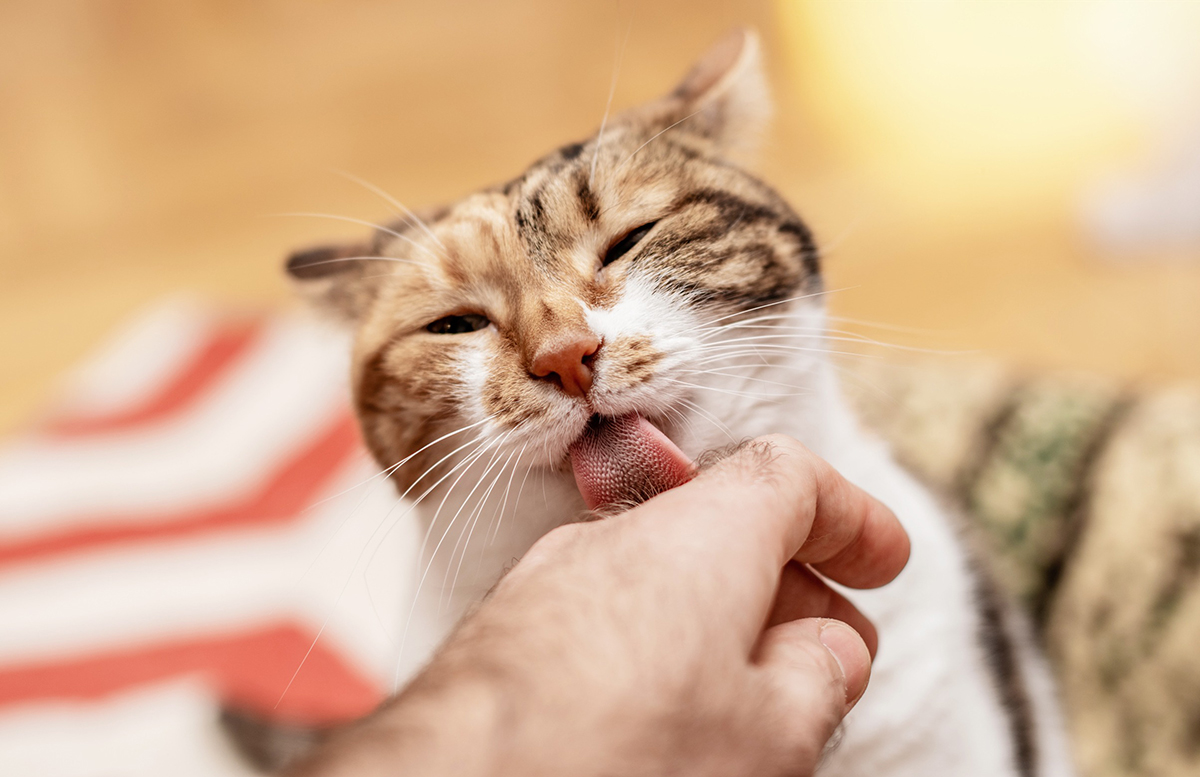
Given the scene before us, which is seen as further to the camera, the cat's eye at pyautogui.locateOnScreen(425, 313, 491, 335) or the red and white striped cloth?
the red and white striped cloth

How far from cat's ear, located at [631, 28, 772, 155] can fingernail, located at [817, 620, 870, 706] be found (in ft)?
2.29

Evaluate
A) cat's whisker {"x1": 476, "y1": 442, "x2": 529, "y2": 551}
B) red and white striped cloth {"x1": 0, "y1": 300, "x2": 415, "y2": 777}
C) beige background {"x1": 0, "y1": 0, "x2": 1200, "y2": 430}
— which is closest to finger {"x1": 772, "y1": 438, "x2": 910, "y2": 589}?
cat's whisker {"x1": 476, "y1": 442, "x2": 529, "y2": 551}

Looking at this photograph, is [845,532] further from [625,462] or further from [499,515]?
[499,515]

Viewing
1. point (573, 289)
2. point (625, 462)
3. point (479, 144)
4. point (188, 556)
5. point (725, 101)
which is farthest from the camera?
point (479, 144)

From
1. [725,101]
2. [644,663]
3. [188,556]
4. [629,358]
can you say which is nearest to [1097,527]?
[725,101]

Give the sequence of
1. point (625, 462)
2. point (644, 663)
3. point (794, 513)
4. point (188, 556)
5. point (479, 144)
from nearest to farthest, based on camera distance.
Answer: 1. point (644, 663)
2. point (794, 513)
3. point (625, 462)
4. point (188, 556)
5. point (479, 144)

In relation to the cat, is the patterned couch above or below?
below

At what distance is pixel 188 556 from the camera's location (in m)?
2.24

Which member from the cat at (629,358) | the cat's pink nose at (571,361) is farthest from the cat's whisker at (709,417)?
the cat's pink nose at (571,361)

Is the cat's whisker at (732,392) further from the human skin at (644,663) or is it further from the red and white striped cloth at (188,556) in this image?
the red and white striped cloth at (188,556)

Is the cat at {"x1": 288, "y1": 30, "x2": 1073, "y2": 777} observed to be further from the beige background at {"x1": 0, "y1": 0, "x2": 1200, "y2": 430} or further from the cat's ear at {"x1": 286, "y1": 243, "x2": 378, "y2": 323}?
the beige background at {"x1": 0, "y1": 0, "x2": 1200, "y2": 430}

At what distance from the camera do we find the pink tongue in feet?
2.73

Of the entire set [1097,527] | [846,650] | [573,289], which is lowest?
[1097,527]

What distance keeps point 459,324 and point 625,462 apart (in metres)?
0.35
